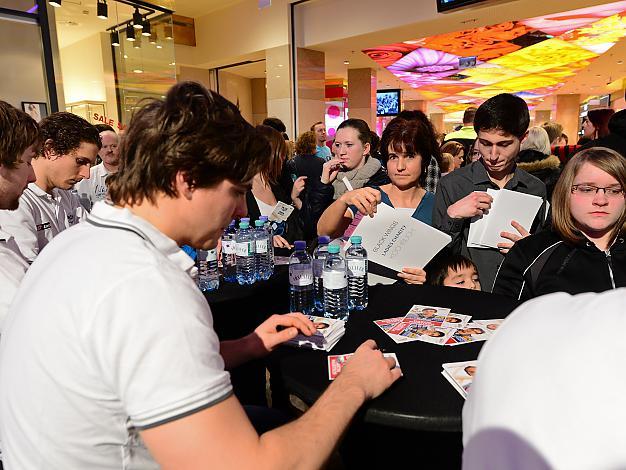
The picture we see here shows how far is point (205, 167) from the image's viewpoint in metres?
0.90

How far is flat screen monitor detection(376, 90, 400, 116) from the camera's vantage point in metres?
14.5

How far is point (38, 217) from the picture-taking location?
2861 millimetres

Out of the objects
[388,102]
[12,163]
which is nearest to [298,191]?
[12,163]

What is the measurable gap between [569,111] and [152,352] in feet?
87.6

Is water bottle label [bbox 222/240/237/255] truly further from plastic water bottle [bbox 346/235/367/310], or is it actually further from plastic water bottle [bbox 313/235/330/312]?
plastic water bottle [bbox 346/235/367/310]

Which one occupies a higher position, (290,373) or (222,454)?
(222,454)

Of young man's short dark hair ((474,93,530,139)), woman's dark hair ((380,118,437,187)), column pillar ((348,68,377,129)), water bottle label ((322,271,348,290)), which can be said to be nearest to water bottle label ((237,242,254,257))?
water bottle label ((322,271,348,290))

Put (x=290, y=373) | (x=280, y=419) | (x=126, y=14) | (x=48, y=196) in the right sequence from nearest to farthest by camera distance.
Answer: (x=290, y=373) < (x=280, y=419) < (x=48, y=196) < (x=126, y=14)

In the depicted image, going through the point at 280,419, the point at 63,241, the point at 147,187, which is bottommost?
the point at 280,419

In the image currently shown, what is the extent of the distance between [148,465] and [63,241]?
495 mm

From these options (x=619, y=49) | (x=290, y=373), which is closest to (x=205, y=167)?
(x=290, y=373)

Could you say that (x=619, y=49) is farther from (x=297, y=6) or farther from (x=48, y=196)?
(x=48, y=196)

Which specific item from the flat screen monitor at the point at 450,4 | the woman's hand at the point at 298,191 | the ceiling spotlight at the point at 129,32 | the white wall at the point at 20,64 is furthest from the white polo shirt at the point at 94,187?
the flat screen monitor at the point at 450,4

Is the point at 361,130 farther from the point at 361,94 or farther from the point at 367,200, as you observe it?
the point at 361,94
